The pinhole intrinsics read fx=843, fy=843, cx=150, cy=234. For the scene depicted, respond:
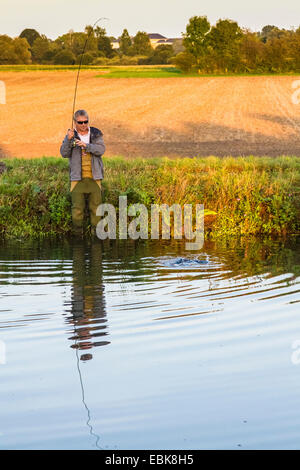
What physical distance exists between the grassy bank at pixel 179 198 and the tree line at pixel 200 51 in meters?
51.9

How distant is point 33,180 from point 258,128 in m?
21.6

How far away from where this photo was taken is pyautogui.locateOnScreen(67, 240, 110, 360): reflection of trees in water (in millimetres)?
6723

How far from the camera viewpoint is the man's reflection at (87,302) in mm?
6750

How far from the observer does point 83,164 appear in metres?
12.2

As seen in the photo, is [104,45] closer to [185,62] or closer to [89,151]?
[185,62]

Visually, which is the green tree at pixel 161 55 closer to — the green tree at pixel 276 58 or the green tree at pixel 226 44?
the green tree at pixel 226 44

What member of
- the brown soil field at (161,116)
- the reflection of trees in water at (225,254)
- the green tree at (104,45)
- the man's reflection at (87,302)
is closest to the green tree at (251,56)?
the brown soil field at (161,116)

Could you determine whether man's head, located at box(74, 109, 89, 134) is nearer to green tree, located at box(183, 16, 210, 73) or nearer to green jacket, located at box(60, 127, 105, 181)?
green jacket, located at box(60, 127, 105, 181)

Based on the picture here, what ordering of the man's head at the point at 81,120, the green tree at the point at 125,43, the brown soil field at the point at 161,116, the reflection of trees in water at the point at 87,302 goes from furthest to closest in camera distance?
the green tree at the point at 125,43, the brown soil field at the point at 161,116, the man's head at the point at 81,120, the reflection of trees in water at the point at 87,302

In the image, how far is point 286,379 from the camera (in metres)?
5.71

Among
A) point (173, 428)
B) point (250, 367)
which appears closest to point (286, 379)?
point (250, 367)

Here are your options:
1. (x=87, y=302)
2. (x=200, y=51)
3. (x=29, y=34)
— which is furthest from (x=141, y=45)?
(x=87, y=302)

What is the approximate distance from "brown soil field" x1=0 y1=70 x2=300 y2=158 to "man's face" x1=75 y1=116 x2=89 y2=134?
38.8ft

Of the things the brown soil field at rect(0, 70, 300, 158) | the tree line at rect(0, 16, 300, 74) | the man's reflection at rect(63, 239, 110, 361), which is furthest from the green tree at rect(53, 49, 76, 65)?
the man's reflection at rect(63, 239, 110, 361)
